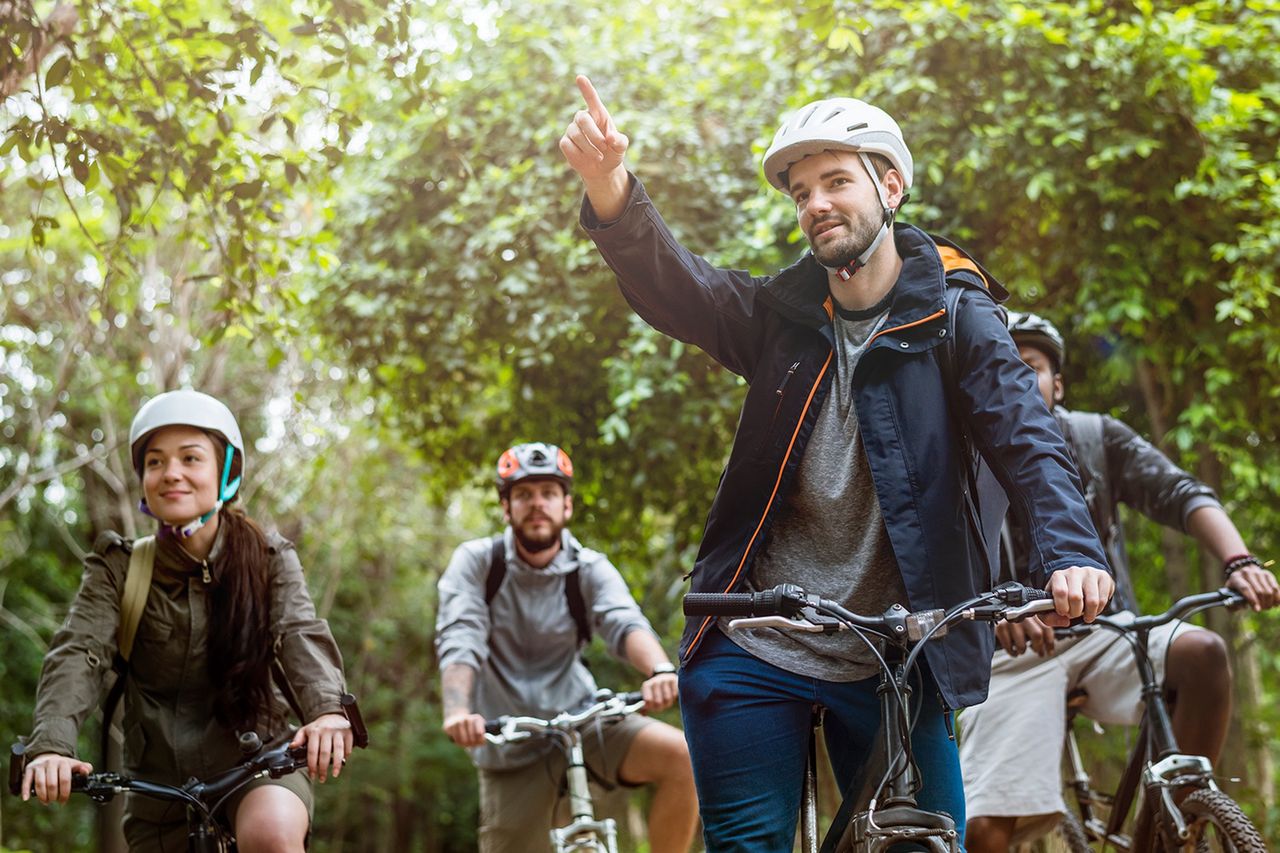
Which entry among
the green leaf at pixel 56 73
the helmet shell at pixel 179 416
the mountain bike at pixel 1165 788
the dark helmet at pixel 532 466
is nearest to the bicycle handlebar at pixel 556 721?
the dark helmet at pixel 532 466

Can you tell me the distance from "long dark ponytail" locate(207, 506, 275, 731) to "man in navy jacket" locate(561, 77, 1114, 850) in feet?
5.30

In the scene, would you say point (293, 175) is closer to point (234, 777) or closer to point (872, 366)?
point (234, 777)

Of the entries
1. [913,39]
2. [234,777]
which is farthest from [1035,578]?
[913,39]

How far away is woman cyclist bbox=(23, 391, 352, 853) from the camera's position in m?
3.98

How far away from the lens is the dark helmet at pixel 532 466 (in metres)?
5.88

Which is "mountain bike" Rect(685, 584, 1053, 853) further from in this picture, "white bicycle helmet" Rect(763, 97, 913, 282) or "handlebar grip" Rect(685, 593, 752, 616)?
"white bicycle helmet" Rect(763, 97, 913, 282)

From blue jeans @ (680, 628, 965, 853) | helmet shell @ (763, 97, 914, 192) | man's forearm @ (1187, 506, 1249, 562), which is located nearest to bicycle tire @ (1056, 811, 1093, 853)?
man's forearm @ (1187, 506, 1249, 562)

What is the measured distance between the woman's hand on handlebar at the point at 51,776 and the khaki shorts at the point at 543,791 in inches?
93.4

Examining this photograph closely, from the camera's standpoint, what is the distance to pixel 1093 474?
5.16 meters

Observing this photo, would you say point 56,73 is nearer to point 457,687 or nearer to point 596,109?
point 457,687

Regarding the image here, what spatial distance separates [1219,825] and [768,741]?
177 cm

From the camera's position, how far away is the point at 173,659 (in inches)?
163

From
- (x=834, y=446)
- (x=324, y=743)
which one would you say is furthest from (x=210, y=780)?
(x=834, y=446)

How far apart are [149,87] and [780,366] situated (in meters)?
4.31
